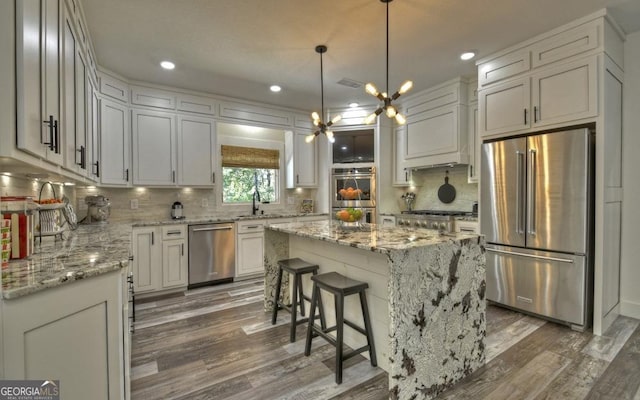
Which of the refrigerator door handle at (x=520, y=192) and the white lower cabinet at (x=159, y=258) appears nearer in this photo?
the refrigerator door handle at (x=520, y=192)

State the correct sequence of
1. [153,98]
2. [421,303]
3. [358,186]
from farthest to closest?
[358,186] → [153,98] → [421,303]

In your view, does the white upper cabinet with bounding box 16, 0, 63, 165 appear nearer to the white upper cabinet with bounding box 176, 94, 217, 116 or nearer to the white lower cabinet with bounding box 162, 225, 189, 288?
the white lower cabinet with bounding box 162, 225, 189, 288

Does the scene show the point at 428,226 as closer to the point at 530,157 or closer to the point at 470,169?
the point at 470,169

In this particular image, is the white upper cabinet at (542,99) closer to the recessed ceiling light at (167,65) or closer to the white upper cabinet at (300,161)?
the white upper cabinet at (300,161)

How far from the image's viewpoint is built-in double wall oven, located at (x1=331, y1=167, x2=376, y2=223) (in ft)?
16.4

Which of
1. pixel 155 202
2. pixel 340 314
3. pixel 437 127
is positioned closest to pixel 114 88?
pixel 155 202

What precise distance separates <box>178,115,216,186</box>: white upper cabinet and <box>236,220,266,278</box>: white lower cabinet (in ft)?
2.78

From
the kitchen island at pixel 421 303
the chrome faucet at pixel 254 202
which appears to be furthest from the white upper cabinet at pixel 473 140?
the chrome faucet at pixel 254 202

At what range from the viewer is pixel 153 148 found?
13.2 ft

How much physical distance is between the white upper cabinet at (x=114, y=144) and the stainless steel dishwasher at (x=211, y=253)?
42.1 inches

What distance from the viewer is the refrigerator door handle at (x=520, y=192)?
2986mm

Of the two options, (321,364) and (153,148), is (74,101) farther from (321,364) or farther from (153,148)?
(321,364)

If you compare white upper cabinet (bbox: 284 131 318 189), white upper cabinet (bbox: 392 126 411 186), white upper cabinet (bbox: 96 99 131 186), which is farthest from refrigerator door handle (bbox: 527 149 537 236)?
white upper cabinet (bbox: 96 99 131 186)

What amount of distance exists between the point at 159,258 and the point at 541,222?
4.26m
